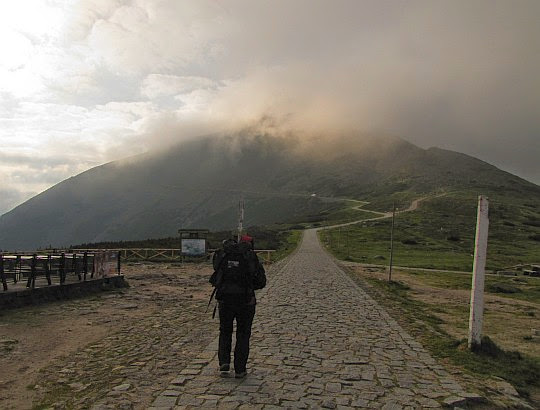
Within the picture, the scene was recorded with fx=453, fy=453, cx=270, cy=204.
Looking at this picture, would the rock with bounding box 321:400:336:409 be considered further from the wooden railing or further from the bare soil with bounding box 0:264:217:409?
the wooden railing

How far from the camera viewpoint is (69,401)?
235 inches

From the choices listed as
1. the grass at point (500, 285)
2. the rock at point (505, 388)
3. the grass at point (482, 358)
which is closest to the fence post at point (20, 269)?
the grass at point (482, 358)

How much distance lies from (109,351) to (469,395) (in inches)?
256

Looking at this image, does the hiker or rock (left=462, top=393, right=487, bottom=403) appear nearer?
rock (left=462, top=393, right=487, bottom=403)

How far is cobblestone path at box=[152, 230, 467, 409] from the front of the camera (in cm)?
560

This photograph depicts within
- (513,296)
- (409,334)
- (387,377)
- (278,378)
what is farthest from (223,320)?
(513,296)

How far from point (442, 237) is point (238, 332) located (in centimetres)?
6687

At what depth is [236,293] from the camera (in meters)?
6.55

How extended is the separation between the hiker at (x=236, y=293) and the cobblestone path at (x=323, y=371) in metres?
0.34

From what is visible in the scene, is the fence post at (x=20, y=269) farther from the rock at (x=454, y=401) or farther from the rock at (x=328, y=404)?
the rock at (x=454, y=401)

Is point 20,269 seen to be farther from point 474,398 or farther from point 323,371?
point 474,398

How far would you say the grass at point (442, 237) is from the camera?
4362cm

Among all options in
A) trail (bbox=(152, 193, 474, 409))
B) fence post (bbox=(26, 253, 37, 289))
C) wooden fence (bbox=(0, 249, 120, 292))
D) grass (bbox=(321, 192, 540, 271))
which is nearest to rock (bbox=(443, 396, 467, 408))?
trail (bbox=(152, 193, 474, 409))

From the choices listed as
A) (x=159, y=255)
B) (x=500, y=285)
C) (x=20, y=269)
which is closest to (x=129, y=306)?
(x=20, y=269)
